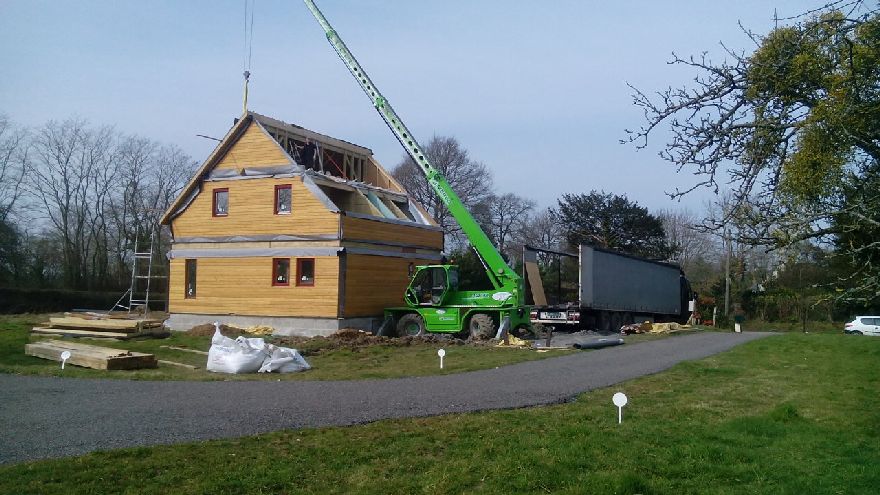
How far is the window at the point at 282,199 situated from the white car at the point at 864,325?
97.0 ft

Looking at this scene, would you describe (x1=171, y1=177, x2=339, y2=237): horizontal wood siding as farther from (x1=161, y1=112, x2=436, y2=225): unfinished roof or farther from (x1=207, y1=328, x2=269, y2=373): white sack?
(x1=207, y1=328, x2=269, y2=373): white sack

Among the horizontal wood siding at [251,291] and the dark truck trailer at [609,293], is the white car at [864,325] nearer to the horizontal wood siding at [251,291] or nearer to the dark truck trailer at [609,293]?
the dark truck trailer at [609,293]

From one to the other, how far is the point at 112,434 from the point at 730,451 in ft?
22.8

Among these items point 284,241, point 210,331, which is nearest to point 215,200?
point 284,241

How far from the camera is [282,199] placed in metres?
26.5

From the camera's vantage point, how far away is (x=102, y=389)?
1262cm


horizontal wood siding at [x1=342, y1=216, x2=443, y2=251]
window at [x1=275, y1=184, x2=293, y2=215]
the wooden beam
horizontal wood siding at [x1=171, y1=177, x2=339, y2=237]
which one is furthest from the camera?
window at [x1=275, y1=184, x2=293, y2=215]

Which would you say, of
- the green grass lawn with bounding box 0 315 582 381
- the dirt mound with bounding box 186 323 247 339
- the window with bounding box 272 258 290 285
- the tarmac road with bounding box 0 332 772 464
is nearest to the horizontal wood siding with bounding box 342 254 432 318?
the window with bounding box 272 258 290 285

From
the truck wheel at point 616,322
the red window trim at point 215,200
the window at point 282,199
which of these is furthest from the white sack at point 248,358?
the truck wheel at point 616,322

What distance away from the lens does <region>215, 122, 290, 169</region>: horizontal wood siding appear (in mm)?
26609

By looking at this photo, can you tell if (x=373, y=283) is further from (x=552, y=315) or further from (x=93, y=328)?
(x=93, y=328)

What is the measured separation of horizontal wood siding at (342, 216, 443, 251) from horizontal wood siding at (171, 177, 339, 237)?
626 millimetres

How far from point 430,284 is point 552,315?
5.99 metres

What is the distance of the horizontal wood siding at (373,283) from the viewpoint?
2503 centimetres
